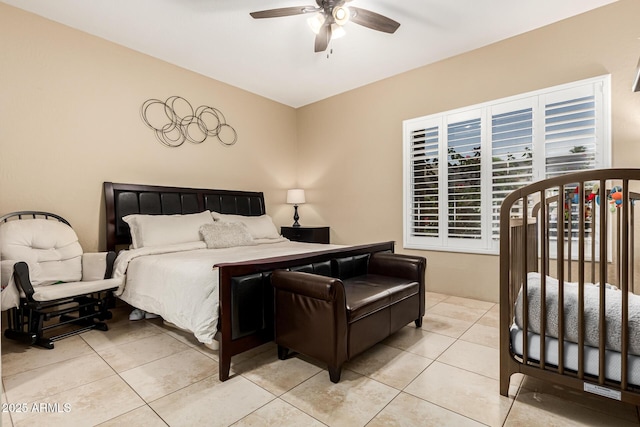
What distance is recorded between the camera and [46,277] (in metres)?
2.80

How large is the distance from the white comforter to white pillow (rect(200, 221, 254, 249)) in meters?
0.10

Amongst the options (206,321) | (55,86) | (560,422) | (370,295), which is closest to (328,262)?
(370,295)

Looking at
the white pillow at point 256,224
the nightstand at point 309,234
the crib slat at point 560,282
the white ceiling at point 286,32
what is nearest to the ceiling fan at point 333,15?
the white ceiling at point 286,32

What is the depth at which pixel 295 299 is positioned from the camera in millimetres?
2182

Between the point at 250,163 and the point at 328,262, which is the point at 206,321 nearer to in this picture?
the point at 328,262

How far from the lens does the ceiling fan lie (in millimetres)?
2609

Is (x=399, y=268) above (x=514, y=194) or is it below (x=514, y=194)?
below

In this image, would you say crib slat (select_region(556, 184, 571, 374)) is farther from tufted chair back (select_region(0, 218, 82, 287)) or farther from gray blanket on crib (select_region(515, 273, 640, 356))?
tufted chair back (select_region(0, 218, 82, 287))

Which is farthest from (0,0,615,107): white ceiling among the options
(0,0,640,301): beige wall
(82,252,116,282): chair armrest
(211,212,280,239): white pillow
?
(82,252,116,282): chair armrest

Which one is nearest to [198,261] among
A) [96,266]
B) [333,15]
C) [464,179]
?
[96,266]

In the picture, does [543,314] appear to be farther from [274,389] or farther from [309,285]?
[274,389]

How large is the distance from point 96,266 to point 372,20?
3.20 meters

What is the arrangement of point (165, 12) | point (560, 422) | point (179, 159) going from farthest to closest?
point (179, 159)
point (165, 12)
point (560, 422)

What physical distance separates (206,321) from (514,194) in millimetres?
1956
